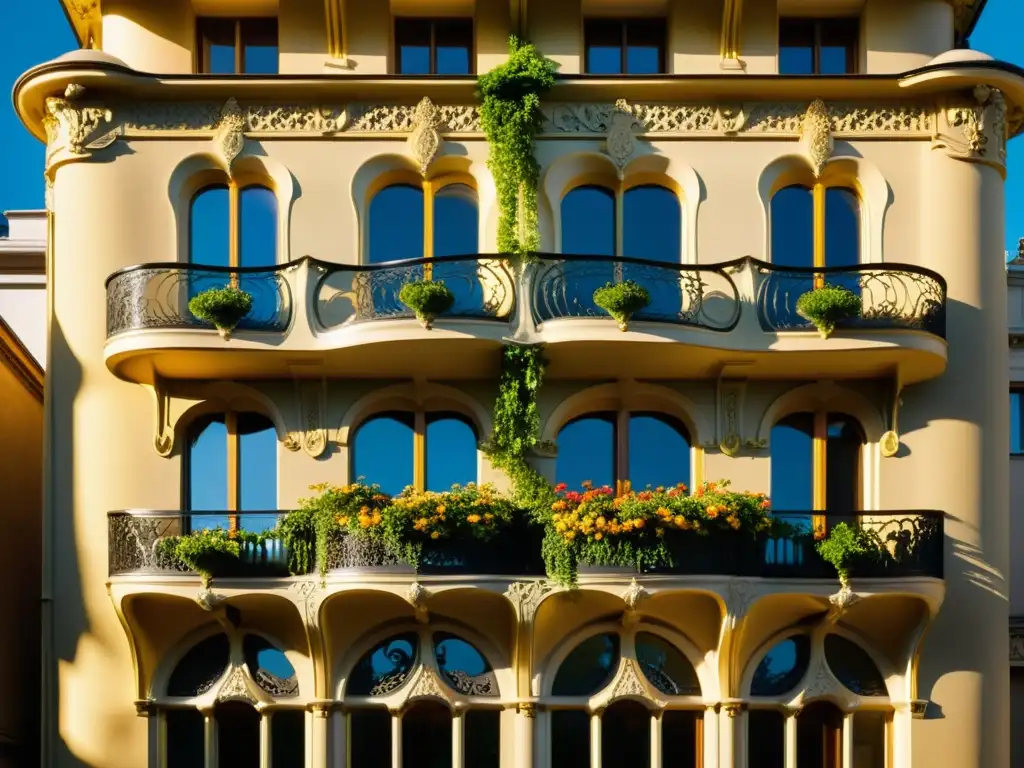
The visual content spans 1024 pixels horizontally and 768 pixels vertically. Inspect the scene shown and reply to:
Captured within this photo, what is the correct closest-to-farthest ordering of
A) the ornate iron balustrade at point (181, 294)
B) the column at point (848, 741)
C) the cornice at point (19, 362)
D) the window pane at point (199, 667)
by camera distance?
1. the ornate iron balustrade at point (181, 294)
2. the column at point (848, 741)
3. the window pane at point (199, 667)
4. the cornice at point (19, 362)

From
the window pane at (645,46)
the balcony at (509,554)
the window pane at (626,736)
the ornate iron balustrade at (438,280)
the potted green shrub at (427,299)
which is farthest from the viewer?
the window pane at (645,46)

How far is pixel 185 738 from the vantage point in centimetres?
2088

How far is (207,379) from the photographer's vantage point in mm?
21312

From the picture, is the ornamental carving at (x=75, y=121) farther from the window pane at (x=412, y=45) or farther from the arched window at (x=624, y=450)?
the arched window at (x=624, y=450)

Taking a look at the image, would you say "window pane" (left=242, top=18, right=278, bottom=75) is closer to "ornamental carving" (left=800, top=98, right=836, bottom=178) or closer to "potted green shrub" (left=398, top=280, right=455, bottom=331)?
"potted green shrub" (left=398, top=280, right=455, bottom=331)

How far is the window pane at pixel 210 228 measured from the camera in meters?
21.9

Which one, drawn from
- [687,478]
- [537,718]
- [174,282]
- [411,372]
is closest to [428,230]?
[411,372]

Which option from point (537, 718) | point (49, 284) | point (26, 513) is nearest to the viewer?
point (537, 718)

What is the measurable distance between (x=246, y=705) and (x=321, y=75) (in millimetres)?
9929

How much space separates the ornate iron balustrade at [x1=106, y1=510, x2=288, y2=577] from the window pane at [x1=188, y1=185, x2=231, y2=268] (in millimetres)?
4220

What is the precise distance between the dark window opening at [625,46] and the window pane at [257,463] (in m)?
7.97

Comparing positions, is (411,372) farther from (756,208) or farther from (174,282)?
(756,208)

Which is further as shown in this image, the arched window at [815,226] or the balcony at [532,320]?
the arched window at [815,226]

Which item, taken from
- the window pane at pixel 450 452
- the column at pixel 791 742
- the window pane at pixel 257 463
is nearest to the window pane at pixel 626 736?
the column at pixel 791 742
